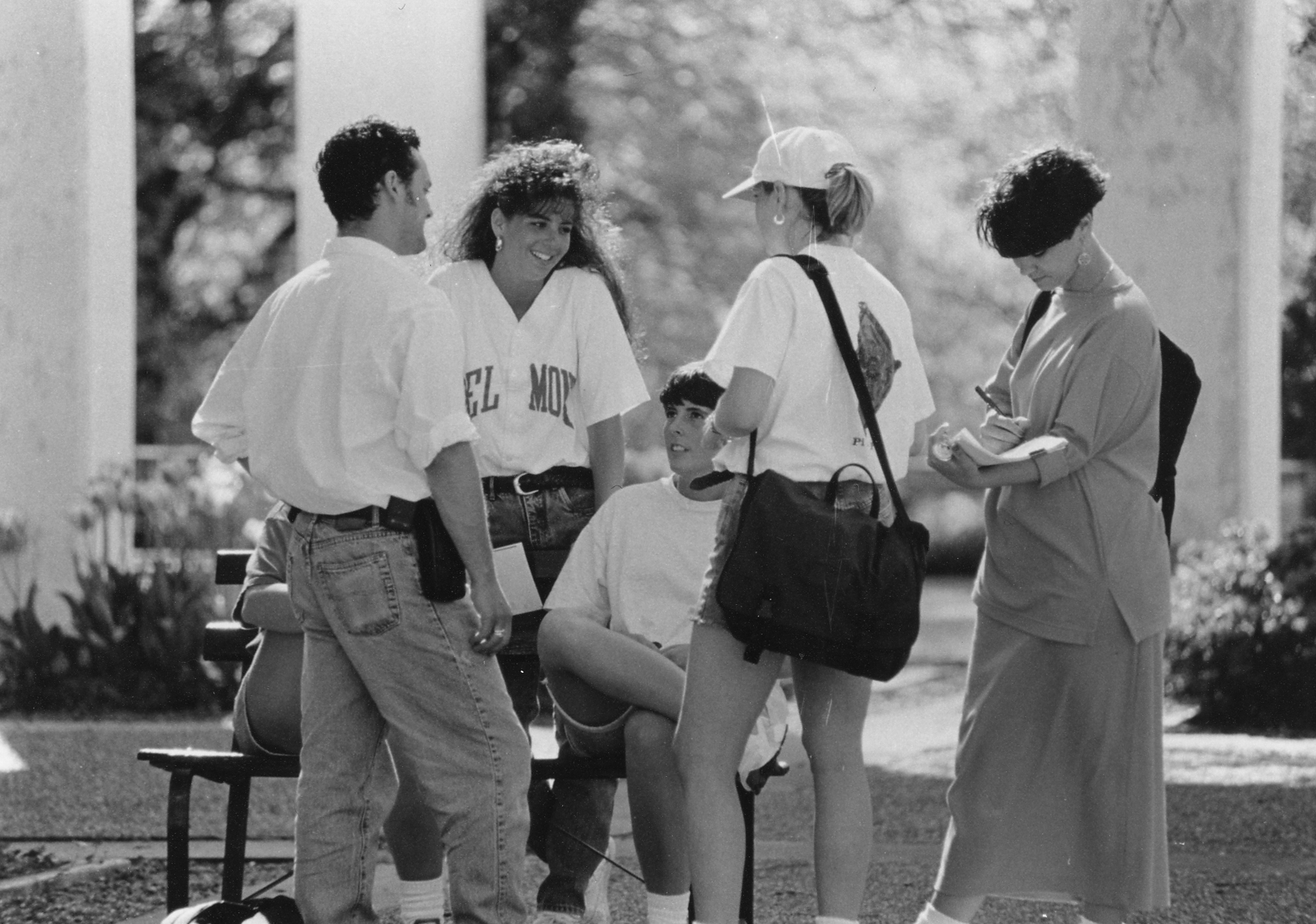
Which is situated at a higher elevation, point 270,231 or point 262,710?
point 270,231

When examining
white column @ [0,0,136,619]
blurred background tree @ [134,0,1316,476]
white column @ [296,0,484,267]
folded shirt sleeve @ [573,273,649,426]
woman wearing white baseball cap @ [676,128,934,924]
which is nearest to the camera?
woman wearing white baseball cap @ [676,128,934,924]

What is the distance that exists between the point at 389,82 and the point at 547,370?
4887 mm

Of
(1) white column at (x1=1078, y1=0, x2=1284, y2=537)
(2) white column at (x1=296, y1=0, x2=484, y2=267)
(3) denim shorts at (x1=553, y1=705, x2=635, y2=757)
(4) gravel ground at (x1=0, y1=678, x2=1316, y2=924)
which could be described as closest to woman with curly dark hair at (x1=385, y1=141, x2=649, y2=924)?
(3) denim shorts at (x1=553, y1=705, x2=635, y2=757)

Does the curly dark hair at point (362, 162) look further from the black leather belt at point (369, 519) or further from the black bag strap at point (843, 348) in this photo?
the black bag strap at point (843, 348)

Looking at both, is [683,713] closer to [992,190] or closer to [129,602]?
[992,190]

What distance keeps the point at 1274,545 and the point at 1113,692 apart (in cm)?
535

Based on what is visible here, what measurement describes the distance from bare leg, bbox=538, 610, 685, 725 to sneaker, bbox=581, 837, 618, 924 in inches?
16.3

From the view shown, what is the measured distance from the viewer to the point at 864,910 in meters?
5.12

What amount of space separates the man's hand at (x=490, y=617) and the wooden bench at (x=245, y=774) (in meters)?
0.55

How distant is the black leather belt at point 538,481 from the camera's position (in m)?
4.53

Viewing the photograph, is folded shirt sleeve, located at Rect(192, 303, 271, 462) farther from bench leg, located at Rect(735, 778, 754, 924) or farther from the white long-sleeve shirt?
bench leg, located at Rect(735, 778, 754, 924)

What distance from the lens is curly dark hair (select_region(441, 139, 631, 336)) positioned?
4.54 metres

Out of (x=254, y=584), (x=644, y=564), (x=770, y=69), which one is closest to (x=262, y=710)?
(x=254, y=584)

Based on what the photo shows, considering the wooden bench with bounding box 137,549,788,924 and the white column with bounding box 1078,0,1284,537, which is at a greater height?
the white column with bounding box 1078,0,1284,537
